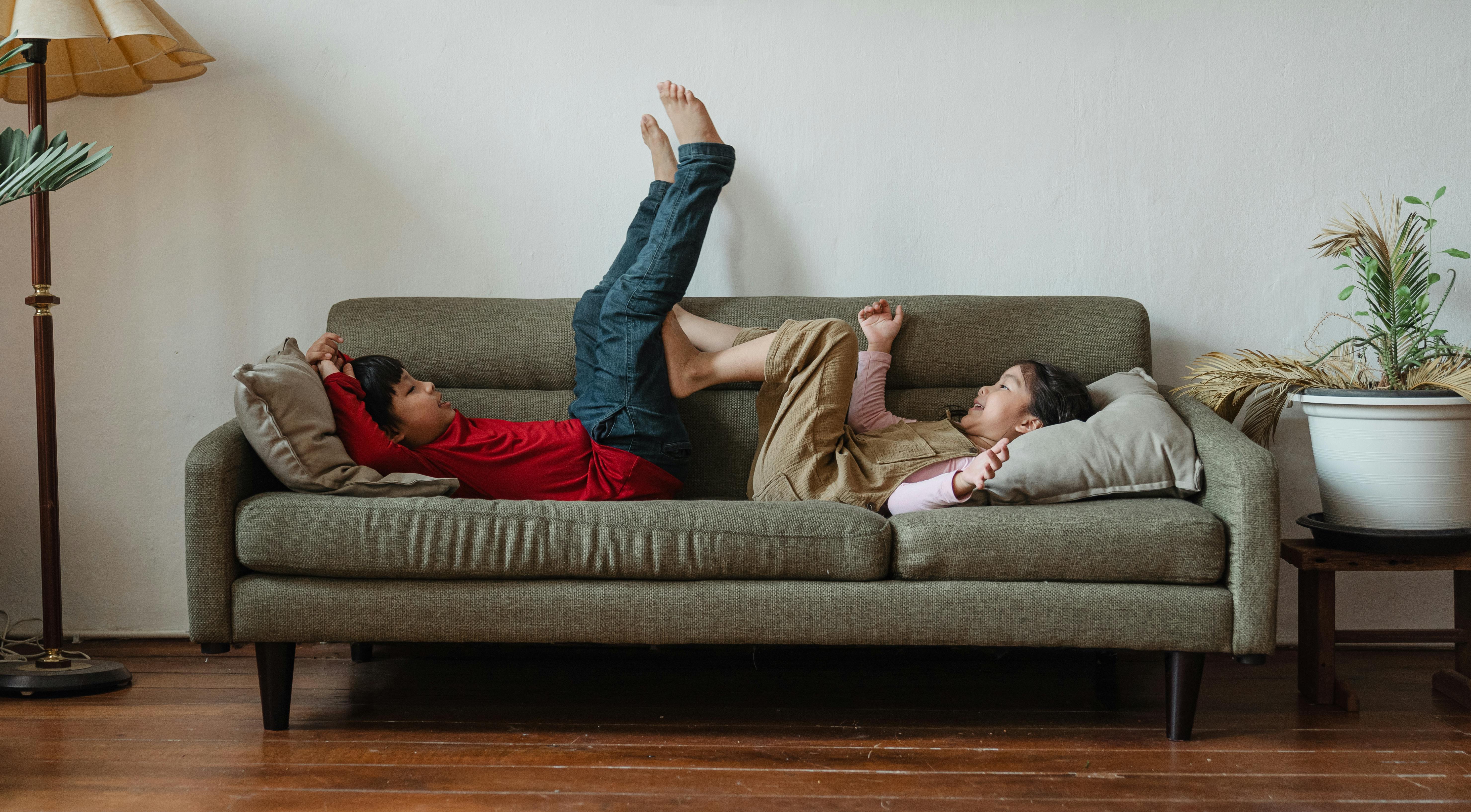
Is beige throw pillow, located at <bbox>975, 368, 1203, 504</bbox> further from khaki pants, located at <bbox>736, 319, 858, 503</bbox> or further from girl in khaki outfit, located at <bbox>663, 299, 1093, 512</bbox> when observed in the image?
khaki pants, located at <bbox>736, 319, 858, 503</bbox>

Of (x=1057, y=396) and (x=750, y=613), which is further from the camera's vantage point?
(x=1057, y=396)

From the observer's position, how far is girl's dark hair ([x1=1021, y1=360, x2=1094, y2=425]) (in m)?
1.97

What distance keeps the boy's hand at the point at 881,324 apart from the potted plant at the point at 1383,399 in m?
0.64

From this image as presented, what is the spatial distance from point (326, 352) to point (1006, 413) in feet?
4.74

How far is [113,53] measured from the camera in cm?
226

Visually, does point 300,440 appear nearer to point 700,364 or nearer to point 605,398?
point 605,398

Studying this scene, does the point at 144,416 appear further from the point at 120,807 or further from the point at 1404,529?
the point at 1404,529

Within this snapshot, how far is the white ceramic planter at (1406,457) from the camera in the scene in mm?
1835

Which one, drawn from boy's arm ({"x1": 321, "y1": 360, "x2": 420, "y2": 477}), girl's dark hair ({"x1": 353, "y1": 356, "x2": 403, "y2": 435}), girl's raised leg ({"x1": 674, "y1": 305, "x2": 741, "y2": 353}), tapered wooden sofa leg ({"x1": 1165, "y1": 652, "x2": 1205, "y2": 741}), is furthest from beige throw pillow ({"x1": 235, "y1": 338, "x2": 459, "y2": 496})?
tapered wooden sofa leg ({"x1": 1165, "y1": 652, "x2": 1205, "y2": 741})

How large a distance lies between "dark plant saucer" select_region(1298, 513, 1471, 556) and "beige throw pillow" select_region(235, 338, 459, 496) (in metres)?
1.78

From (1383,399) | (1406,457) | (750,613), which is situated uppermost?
(1383,399)


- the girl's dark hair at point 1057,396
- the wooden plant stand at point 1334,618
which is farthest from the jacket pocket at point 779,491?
the wooden plant stand at point 1334,618

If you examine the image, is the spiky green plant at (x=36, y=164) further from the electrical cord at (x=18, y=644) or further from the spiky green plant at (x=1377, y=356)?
the spiky green plant at (x=1377, y=356)

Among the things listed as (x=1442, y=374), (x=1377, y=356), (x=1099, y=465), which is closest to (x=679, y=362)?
(x=1099, y=465)
